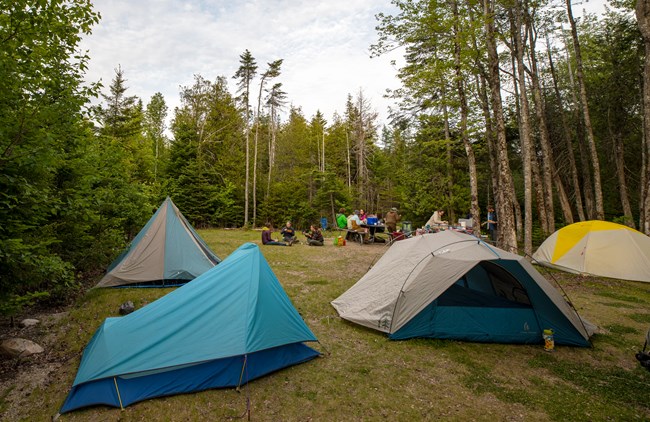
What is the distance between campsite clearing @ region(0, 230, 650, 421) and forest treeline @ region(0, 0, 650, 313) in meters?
1.04

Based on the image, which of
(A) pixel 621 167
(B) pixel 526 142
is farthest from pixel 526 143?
(A) pixel 621 167

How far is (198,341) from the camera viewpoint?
3520 millimetres

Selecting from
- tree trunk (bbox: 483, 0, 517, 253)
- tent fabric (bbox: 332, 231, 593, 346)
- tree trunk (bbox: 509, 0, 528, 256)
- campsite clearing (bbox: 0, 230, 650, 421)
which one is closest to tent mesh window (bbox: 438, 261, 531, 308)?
tent fabric (bbox: 332, 231, 593, 346)

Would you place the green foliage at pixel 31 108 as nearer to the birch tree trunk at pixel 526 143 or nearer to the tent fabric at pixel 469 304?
the tent fabric at pixel 469 304

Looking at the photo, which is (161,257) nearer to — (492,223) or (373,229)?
(373,229)

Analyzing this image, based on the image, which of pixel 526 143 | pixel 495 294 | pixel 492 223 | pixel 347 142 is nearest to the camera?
pixel 495 294

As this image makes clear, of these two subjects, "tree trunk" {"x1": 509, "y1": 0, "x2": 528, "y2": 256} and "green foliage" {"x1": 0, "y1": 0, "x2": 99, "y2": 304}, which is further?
"tree trunk" {"x1": 509, "y1": 0, "x2": 528, "y2": 256}

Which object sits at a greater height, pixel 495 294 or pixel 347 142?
pixel 347 142

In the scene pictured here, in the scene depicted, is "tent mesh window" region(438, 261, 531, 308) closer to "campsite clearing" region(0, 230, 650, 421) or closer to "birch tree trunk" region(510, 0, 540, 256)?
"campsite clearing" region(0, 230, 650, 421)

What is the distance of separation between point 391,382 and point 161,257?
5.94 m

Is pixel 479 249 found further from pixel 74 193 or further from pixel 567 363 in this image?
pixel 74 193

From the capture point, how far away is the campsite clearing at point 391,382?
3.18 meters

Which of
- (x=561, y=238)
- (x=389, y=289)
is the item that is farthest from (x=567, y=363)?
(x=561, y=238)

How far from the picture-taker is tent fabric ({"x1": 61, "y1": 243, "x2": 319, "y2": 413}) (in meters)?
3.29
